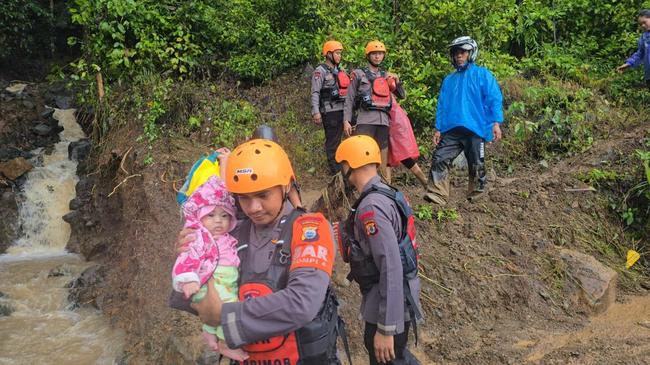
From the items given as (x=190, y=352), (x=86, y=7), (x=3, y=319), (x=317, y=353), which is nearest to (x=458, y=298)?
(x=190, y=352)

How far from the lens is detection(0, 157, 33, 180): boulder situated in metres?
8.45

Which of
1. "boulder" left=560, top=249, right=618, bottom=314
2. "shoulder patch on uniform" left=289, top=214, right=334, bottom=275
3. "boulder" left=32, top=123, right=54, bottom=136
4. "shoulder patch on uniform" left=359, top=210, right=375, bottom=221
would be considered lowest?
Result: "boulder" left=560, top=249, right=618, bottom=314

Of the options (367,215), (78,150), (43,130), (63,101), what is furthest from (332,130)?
(63,101)

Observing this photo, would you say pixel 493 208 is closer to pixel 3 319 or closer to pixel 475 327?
pixel 475 327

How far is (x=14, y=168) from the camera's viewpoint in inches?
336

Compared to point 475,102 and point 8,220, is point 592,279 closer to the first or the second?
point 475,102

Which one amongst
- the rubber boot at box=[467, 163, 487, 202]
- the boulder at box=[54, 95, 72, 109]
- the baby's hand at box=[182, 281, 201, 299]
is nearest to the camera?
the baby's hand at box=[182, 281, 201, 299]

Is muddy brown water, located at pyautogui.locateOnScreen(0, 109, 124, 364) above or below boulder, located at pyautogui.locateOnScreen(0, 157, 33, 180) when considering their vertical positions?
below

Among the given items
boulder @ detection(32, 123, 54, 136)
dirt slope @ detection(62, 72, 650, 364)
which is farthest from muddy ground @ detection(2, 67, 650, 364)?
boulder @ detection(32, 123, 54, 136)

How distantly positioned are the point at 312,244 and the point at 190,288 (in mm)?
478

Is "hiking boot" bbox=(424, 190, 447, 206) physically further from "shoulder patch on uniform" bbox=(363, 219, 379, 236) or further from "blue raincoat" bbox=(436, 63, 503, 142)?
"shoulder patch on uniform" bbox=(363, 219, 379, 236)

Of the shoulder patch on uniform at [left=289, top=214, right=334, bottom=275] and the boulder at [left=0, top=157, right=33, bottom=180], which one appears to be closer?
the shoulder patch on uniform at [left=289, top=214, right=334, bottom=275]

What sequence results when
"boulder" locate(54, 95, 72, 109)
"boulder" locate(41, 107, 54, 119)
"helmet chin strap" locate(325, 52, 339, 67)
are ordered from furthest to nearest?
"boulder" locate(54, 95, 72, 109) < "boulder" locate(41, 107, 54, 119) < "helmet chin strap" locate(325, 52, 339, 67)

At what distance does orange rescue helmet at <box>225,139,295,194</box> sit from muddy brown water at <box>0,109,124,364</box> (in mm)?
4072
